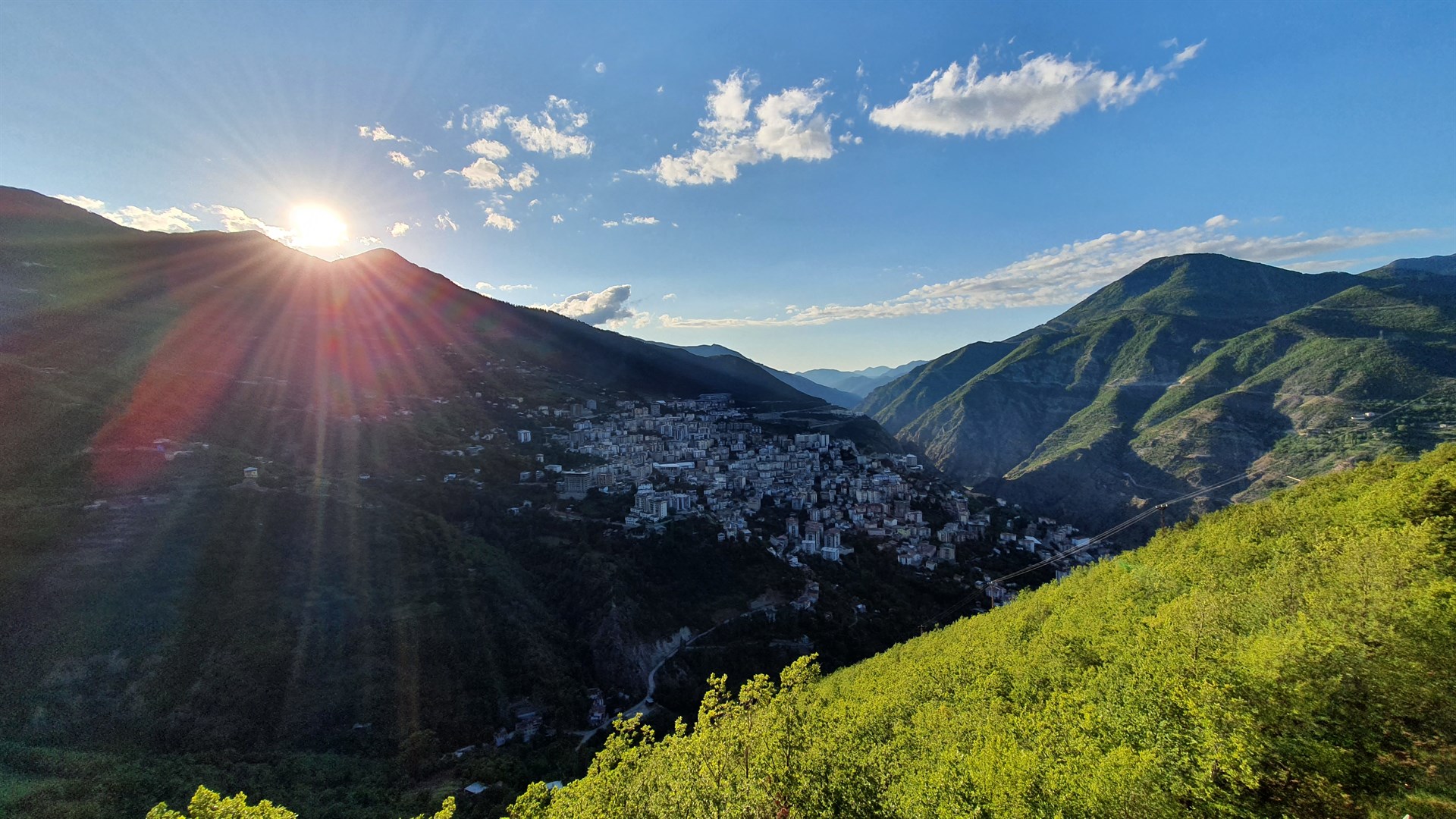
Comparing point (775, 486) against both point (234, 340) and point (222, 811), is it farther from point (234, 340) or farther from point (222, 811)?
point (234, 340)

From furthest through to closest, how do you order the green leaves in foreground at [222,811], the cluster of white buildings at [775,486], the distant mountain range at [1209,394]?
the distant mountain range at [1209,394], the cluster of white buildings at [775,486], the green leaves in foreground at [222,811]

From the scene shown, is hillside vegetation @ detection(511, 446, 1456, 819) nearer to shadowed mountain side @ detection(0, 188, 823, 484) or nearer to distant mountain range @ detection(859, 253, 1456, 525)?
shadowed mountain side @ detection(0, 188, 823, 484)

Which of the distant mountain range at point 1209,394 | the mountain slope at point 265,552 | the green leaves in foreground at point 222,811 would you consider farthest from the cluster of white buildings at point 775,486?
the green leaves in foreground at point 222,811

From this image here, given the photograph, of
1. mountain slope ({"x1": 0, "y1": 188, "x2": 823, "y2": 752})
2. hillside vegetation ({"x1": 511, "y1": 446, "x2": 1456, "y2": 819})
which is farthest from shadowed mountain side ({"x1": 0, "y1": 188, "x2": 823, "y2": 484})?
hillside vegetation ({"x1": 511, "y1": 446, "x2": 1456, "y2": 819})

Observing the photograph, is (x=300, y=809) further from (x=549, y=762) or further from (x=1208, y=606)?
(x=1208, y=606)

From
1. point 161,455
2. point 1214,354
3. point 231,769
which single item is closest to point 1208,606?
point 231,769

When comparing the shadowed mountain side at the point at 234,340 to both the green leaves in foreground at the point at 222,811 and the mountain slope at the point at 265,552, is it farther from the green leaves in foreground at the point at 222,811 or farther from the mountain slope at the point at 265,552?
Result: the green leaves in foreground at the point at 222,811

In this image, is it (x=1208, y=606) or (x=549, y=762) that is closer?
(x=1208, y=606)
